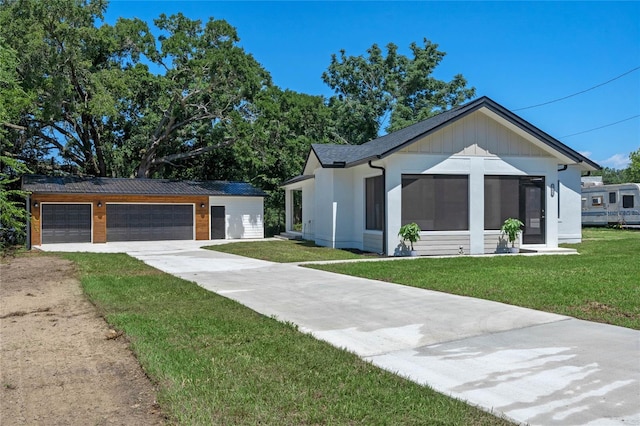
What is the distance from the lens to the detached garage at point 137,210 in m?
22.5

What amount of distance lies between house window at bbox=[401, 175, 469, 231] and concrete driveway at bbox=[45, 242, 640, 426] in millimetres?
6952

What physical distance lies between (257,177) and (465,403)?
28.0 metres

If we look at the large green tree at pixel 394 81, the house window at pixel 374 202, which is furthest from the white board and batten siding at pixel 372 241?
the large green tree at pixel 394 81

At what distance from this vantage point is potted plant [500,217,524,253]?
15.7 metres

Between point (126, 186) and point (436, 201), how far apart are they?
1593 cm

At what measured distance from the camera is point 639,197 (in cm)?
2606

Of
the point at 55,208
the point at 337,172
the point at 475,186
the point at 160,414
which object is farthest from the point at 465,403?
the point at 55,208

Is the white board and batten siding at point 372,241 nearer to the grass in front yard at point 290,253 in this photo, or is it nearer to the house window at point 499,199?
the grass in front yard at point 290,253

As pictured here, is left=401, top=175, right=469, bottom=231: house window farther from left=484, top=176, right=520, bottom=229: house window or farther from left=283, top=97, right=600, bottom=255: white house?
left=484, top=176, right=520, bottom=229: house window

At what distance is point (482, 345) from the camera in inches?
203

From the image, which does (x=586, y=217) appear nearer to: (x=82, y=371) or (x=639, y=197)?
(x=639, y=197)

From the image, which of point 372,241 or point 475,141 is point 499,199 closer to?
point 475,141

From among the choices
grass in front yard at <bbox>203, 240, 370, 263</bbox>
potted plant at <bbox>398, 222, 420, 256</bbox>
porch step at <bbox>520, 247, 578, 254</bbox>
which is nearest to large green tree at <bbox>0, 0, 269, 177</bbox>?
grass in front yard at <bbox>203, 240, 370, 263</bbox>

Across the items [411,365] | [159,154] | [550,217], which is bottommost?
[411,365]
